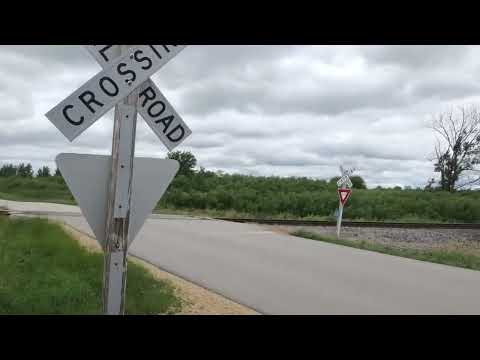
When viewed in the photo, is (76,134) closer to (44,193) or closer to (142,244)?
(142,244)

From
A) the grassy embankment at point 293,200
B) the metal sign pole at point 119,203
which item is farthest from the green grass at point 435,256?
the grassy embankment at point 293,200

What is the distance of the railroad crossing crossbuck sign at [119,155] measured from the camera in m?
2.85

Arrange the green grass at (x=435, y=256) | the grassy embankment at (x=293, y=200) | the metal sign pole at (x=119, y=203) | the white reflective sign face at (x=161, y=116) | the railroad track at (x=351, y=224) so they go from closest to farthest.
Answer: the metal sign pole at (x=119, y=203) → the white reflective sign face at (x=161, y=116) → the green grass at (x=435, y=256) → the railroad track at (x=351, y=224) → the grassy embankment at (x=293, y=200)

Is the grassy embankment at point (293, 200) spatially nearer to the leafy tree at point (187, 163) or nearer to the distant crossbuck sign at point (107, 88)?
the leafy tree at point (187, 163)

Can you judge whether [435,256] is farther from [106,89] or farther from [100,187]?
[106,89]

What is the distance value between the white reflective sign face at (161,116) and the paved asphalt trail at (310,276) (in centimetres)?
356

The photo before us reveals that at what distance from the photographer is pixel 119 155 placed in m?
3.02

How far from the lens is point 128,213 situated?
313 cm

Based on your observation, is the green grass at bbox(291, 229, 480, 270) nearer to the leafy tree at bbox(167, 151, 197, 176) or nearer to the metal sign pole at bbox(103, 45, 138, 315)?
the metal sign pole at bbox(103, 45, 138, 315)

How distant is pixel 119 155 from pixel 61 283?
12.8 feet

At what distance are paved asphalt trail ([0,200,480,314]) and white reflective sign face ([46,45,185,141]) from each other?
13.4ft

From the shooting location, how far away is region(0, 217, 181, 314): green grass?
5402mm

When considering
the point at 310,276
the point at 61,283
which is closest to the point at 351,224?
the point at 310,276
